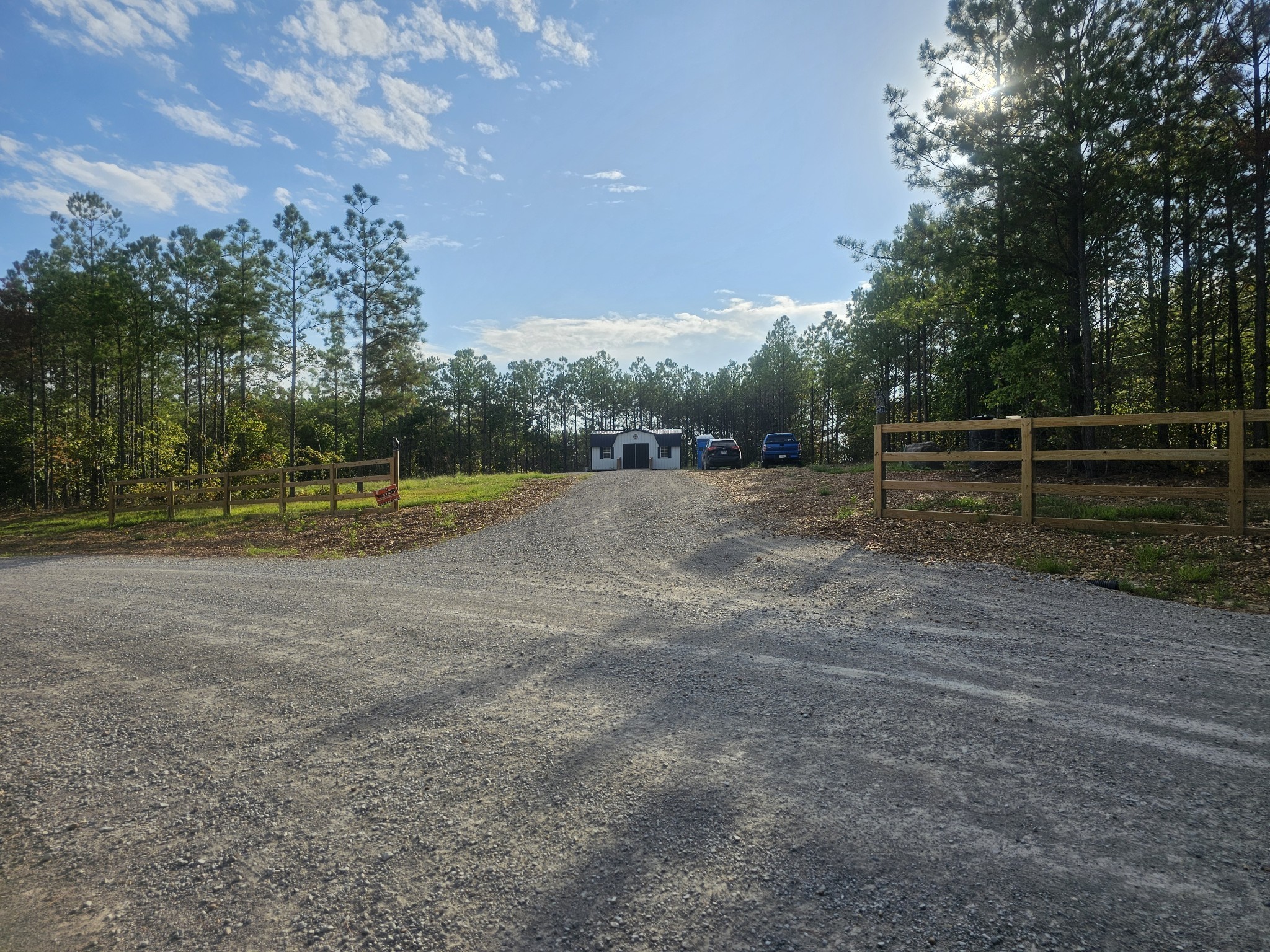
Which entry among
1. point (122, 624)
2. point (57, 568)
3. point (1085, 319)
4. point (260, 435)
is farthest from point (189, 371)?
point (1085, 319)

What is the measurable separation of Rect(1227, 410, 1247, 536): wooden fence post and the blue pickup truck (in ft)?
65.1

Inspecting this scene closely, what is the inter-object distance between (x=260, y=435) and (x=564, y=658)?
26621mm

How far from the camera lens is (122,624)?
19.1 feet

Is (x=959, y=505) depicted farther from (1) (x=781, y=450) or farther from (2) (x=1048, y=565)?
(1) (x=781, y=450)

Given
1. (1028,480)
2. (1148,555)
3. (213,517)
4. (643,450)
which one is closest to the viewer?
(1148,555)

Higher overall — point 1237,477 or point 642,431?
point 642,431

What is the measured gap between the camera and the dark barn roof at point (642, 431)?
5147 cm

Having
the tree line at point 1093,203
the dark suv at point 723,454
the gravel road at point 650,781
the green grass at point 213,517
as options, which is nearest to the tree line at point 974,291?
the tree line at point 1093,203

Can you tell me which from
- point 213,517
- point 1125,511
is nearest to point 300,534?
point 213,517

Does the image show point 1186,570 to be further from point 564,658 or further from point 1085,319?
point 1085,319

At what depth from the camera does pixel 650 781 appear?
2633 mm

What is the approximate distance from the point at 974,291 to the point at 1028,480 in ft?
35.2

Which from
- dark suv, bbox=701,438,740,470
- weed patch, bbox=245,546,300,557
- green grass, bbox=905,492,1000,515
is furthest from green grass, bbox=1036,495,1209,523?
dark suv, bbox=701,438,740,470

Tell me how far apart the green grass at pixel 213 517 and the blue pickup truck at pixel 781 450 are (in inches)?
449
